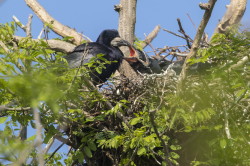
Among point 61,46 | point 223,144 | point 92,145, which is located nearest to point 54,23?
point 61,46

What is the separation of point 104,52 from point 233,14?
6.48ft

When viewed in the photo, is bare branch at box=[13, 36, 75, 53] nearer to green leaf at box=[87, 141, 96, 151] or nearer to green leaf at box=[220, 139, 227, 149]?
green leaf at box=[87, 141, 96, 151]

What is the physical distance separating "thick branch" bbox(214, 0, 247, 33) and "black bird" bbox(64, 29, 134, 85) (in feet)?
4.60

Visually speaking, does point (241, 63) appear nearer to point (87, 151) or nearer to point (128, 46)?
point (87, 151)

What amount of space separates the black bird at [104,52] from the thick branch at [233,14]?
1.40 metres

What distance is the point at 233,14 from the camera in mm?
6852

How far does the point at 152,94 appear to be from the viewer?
16.1 feet

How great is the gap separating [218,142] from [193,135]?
80cm

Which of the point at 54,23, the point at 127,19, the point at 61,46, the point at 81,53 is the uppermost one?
the point at 54,23

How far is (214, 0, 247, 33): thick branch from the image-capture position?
676 cm

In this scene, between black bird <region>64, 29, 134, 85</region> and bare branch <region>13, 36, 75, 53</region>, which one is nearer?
black bird <region>64, 29, 134, 85</region>

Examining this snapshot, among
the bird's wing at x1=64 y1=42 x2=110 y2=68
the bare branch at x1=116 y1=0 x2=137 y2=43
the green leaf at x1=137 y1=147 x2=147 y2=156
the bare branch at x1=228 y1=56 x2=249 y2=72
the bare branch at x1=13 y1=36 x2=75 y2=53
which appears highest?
the bare branch at x1=116 y1=0 x2=137 y2=43

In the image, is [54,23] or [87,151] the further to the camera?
[54,23]

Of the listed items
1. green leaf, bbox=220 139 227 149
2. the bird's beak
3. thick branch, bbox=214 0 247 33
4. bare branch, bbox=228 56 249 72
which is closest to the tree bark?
the bird's beak
